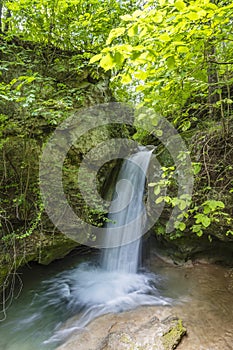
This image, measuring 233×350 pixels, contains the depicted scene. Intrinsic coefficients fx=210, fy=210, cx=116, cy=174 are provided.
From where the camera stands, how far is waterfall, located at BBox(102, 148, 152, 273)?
4652 mm

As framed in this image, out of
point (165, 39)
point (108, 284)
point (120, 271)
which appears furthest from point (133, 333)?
point (165, 39)

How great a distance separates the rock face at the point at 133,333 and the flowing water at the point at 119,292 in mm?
163

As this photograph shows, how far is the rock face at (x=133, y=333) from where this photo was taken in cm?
236

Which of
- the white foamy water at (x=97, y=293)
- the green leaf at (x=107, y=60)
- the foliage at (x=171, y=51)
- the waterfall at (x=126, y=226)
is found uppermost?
the foliage at (x=171, y=51)

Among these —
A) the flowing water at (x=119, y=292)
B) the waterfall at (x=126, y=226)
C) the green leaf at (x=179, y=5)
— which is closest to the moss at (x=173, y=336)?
the flowing water at (x=119, y=292)

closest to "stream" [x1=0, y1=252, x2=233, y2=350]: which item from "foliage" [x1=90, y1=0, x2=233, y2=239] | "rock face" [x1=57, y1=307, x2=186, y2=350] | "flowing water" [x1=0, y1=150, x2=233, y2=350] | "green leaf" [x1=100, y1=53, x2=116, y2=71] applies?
"flowing water" [x1=0, y1=150, x2=233, y2=350]

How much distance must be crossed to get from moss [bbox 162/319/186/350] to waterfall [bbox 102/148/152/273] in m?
1.91

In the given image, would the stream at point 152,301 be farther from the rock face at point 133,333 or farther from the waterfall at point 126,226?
the waterfall at point 126,226

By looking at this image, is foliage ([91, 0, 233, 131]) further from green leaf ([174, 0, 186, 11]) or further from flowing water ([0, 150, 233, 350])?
flowing water ([0, 150, 233, 350])

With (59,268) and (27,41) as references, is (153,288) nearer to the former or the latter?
(59,268)

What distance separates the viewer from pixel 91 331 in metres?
2.73

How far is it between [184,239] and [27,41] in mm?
4816

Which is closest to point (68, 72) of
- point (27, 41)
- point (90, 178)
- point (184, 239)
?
point (27, 41)

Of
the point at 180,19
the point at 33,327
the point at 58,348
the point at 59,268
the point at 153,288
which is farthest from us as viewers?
the point at 59,268
